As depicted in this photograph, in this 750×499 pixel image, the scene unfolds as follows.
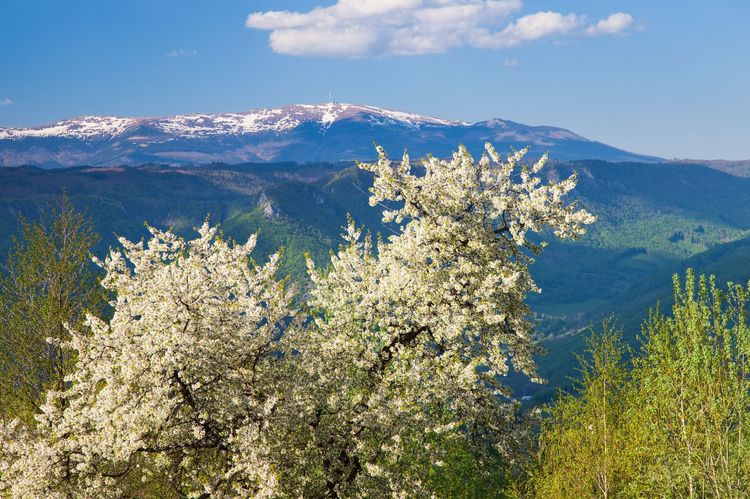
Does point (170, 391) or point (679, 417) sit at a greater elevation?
point (170, 391)

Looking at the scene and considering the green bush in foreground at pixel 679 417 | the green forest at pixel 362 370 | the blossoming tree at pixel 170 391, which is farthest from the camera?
the green bush in foreground at pixel 679 417

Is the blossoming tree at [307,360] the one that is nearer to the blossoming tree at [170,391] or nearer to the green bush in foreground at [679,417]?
the blossoming tree at [170,391]

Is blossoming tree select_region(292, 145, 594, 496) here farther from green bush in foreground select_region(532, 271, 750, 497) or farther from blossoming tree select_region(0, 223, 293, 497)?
green bush in foreground select_region(532, 271, 750, 497)

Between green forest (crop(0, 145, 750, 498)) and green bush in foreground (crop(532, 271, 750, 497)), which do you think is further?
green bush in foreground (crop(532, 271, 750, 497))

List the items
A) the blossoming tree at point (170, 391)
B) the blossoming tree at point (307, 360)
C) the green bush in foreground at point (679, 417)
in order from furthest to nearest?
the green bush in foreground at point (679, 417) → the blossoming tree at point (307, 360) → the blossoming tree at point (170, 391)

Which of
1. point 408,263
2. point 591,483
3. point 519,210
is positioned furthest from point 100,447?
point 591,483

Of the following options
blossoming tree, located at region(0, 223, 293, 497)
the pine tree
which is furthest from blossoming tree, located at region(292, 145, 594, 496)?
the pine tree

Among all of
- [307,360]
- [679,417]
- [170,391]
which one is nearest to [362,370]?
[307,360]

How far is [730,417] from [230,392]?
1770cm

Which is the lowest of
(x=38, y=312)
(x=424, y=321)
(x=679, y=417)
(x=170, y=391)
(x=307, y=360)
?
(x=679, y=417)

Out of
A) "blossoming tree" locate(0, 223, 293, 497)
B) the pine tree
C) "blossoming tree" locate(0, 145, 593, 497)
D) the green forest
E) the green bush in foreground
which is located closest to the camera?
"blossoming tree" locate(0, 223, 293, 497)

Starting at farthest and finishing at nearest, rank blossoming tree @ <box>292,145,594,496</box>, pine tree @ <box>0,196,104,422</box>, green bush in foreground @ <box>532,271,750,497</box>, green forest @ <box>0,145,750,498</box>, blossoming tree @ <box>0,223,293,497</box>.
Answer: pine tree @ <box>0,196,104,422</box>
green bush in foreground @ <box>532,271,750,497</box>
blossoming tree @ <box>292,145,594,496</box>
green forest @ <box>0,145,750,498</box>
blossoming tree @ <box>0,223,293,497</box>

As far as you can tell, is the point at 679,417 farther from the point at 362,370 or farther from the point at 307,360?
the point at 307,360

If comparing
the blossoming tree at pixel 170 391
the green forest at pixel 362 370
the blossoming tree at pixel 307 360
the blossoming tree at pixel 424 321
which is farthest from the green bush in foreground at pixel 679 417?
the blossoming tree at pixel 170 391
